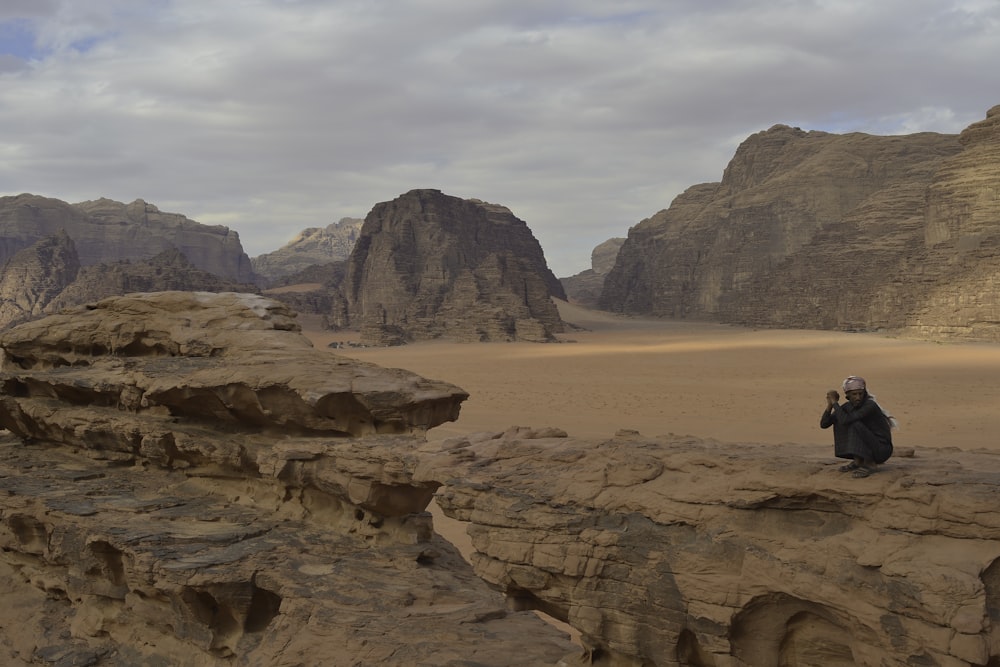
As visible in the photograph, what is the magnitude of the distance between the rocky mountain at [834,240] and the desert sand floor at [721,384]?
407 centimetres

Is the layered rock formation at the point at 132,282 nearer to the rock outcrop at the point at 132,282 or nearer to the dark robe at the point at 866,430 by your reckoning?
the rock outcrop at the point at 132,282

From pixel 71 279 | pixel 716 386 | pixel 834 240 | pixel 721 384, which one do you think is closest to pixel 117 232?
pixel 71 279

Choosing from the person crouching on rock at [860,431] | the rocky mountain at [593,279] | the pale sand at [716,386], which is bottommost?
the pale sand at [716,386]

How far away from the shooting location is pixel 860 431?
13.9 feet

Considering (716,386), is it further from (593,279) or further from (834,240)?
(593,279)

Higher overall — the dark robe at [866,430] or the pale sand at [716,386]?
the dark robe at [866,430]

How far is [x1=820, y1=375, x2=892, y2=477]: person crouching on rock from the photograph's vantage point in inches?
165

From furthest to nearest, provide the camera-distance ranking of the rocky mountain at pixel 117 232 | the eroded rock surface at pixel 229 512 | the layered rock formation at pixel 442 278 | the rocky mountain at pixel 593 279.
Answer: the rocky mountain at pixel 593 279
the rocky mountain at pixel 117 232
the layered rock formation at pixel 442 278
the eroded rock surface at pixel 229 512

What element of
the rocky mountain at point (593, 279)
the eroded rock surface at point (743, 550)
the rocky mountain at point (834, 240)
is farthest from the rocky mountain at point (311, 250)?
the eroded rock surface at point (743, 550)

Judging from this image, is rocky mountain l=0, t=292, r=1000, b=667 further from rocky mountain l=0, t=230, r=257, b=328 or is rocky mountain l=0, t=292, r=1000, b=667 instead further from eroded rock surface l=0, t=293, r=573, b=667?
rocky mountain l=0, t=230, r=257, b=328

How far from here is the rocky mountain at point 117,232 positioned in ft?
289

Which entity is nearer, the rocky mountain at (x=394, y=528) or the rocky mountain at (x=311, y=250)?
the rocky mountain at (x=394, y=528)

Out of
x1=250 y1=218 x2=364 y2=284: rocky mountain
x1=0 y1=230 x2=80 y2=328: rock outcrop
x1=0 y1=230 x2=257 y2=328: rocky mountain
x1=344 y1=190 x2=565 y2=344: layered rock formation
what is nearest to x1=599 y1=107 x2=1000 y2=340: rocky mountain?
x1=344 y1=190 x2=565 y2=344: layered rock formation

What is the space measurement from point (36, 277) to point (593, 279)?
8688cm
